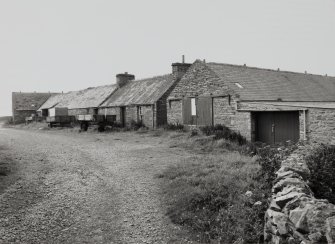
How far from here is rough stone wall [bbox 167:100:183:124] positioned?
23.6 metres

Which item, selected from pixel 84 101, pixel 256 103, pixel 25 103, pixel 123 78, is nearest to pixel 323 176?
pixel 256 103

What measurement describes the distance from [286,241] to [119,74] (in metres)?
33.1

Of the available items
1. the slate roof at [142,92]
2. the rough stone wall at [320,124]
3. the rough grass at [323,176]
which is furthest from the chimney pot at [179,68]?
the rough grass at [323,176]

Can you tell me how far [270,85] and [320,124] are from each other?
8704mm

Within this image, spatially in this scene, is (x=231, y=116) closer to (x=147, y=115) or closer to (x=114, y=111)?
(x=147, y=115)

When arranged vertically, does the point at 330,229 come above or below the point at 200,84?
below

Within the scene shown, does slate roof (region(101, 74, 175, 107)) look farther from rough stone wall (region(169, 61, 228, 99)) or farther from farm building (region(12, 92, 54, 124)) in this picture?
farm building (region(12, 92, 54, 124))

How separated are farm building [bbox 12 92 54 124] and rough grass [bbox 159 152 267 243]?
46.7m

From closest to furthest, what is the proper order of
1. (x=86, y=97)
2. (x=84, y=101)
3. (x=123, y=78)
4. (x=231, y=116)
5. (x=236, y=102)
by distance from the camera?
1. (x=236, y=102)
2. (x=231, y=116)
3. (x=123, y=78)
4. (x=84, y=101)
5. (x=86, y=97)

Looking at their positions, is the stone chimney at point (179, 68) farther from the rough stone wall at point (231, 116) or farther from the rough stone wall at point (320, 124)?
the rough stone wall at point (320, 124)

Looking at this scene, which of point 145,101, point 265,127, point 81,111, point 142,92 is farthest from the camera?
point 81,111

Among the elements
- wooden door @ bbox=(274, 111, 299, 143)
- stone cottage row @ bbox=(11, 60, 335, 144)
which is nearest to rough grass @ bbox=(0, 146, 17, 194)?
stone cottage row @ bbox=(11, 60, 335, 144)

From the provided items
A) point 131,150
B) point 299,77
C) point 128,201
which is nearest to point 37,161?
point 131,150

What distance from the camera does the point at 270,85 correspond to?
2272cm
